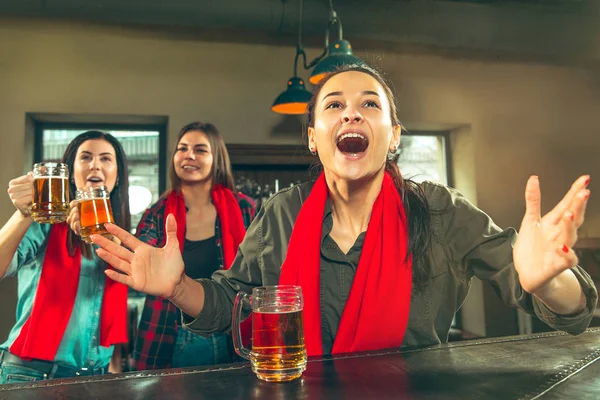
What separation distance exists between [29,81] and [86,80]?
415 millimetres

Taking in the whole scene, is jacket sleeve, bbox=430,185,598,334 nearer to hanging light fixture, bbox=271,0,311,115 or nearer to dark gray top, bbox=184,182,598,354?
dark gray top, bbox=184,182,598,354

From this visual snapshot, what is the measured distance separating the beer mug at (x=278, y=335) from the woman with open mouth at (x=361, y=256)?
0.30m

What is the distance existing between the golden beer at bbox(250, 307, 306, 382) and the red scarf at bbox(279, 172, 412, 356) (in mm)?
312

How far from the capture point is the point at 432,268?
1389mm

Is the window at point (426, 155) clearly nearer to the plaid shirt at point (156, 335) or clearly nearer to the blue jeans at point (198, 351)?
the plaid shirt at point (156, 335)

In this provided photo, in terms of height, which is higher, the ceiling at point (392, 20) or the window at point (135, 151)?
the ceiling at point (392, 20)

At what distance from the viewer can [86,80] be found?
3.98m

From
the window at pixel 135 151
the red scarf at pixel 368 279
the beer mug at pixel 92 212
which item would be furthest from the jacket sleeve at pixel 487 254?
the window at pixel 135 151

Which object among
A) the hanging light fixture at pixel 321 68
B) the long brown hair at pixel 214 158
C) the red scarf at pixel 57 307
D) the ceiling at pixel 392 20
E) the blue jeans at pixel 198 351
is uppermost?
the ceiling at pixel 392 20

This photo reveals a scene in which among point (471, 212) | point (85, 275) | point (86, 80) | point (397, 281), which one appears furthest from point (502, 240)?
point (86, 80)

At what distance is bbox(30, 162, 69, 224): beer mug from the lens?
5.56 feet

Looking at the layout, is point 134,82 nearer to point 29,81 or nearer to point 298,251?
point 29,81

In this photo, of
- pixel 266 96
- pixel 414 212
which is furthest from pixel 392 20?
pixel 414 212

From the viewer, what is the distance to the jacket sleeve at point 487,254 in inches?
44.3
